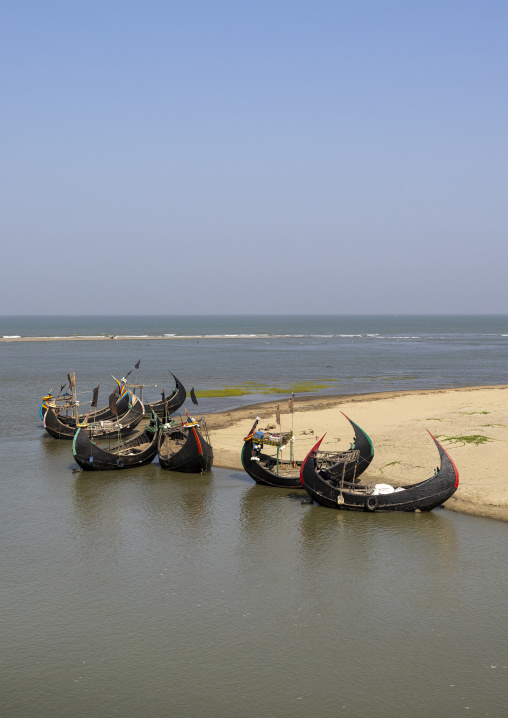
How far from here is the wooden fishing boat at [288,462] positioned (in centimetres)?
2394

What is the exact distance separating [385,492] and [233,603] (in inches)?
316

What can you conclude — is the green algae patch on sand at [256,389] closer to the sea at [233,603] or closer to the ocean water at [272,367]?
the ocean water at [272,367]

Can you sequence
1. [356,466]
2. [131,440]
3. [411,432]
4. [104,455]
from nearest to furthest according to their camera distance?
[356,466] < [104,455] < [411,432] < [131,440]

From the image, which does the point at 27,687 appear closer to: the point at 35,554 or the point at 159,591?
the point at 159,591

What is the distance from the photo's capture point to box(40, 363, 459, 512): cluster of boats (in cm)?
2148

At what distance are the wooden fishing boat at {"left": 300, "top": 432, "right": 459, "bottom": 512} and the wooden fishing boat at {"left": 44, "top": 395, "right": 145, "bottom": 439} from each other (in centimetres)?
1273

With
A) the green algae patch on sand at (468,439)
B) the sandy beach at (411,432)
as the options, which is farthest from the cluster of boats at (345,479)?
the green algae patch on sand at (468,439)

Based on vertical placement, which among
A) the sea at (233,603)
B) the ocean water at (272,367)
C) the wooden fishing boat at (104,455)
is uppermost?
the ocean water at (272,367)

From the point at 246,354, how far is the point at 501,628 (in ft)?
269

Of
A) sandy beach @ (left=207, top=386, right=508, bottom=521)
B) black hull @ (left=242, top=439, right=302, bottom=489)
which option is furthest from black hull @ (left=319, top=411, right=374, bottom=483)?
black hull @ (left=242, top=439, right=302, bottom=489)

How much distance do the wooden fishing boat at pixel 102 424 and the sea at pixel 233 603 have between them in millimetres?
4542

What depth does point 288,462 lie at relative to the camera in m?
26.2

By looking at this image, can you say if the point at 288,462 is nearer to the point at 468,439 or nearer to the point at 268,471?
the point at 268,471

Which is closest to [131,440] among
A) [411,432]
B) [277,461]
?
[277,461]
